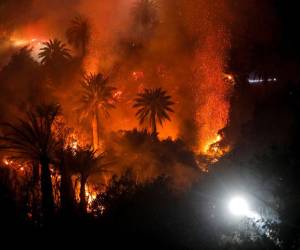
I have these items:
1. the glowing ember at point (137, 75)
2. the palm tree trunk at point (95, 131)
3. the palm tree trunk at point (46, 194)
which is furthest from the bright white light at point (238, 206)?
the glowing ember at point (137, 75)

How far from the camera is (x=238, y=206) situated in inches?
907

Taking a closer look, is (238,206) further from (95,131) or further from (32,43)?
(32,43)

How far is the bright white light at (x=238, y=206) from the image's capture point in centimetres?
2134

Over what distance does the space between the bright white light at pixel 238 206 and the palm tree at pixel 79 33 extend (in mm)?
49457

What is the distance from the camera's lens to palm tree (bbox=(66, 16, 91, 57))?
66750 millimetres

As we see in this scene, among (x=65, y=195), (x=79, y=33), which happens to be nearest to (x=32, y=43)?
(x=79, y=33)

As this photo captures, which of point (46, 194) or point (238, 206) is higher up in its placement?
point (46, 194)

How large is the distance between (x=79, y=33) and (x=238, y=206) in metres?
50.7

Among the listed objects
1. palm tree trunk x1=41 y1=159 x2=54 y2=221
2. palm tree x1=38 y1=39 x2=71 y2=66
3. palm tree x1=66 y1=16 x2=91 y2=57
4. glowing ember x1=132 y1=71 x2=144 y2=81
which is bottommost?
palm tree trunk x1=41 y1=159 x2=54 y2=221

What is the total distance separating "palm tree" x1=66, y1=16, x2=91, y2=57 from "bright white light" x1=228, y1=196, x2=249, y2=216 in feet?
162

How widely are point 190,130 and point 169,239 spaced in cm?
5043

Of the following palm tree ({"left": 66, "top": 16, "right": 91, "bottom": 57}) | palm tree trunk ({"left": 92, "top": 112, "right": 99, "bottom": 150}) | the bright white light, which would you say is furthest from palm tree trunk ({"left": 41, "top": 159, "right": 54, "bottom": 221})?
palm tree ({"left": 66, "top": 16, "right": 91, "bottom": 57})

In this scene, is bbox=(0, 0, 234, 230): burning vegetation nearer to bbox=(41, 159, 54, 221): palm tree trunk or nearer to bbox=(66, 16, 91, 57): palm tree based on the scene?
bbox=(66, 16, 91, 57): palm tree

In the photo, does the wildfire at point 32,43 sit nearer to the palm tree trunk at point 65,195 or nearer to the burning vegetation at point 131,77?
the burning vegetation at point 131,77
